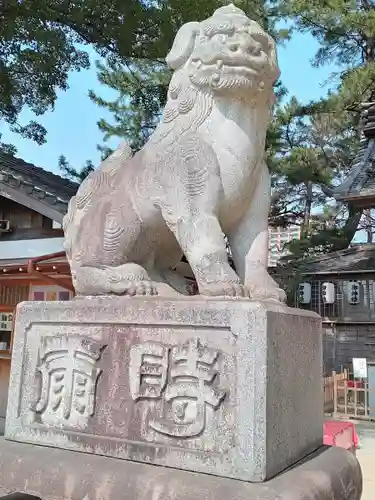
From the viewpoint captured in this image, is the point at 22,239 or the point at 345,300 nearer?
the point at 22,239

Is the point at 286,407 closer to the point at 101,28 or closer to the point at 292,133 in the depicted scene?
the point at 101,28

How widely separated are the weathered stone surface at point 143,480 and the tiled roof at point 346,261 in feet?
37.6

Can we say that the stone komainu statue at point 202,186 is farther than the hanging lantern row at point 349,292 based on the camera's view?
No

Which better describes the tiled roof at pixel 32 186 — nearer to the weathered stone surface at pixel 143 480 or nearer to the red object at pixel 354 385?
the weathered stone surface at pixel 143 480

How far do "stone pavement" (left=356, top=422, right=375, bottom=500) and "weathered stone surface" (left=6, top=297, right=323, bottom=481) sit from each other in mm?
3237

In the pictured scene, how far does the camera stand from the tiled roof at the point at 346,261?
43.2 feet

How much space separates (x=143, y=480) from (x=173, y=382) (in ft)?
1.11

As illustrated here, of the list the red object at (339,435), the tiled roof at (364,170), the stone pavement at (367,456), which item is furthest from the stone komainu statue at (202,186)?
the tiled roof at (364,170)

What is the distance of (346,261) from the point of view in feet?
45.2

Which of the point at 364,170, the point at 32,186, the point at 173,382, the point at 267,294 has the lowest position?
the point at 173,382

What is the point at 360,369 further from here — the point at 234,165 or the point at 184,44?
the point at 184,44

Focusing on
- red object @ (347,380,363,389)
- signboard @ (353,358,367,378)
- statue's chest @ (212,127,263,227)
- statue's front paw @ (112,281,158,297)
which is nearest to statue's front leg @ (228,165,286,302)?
statue's chest @ (212,127,263,227)

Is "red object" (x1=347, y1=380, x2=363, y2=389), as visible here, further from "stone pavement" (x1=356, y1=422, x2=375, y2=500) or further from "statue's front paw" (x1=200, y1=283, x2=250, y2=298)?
"statue's front paw" (x1=200, y1=283, x2=250, y2=298)

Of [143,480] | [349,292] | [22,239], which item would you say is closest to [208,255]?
[143,480]
